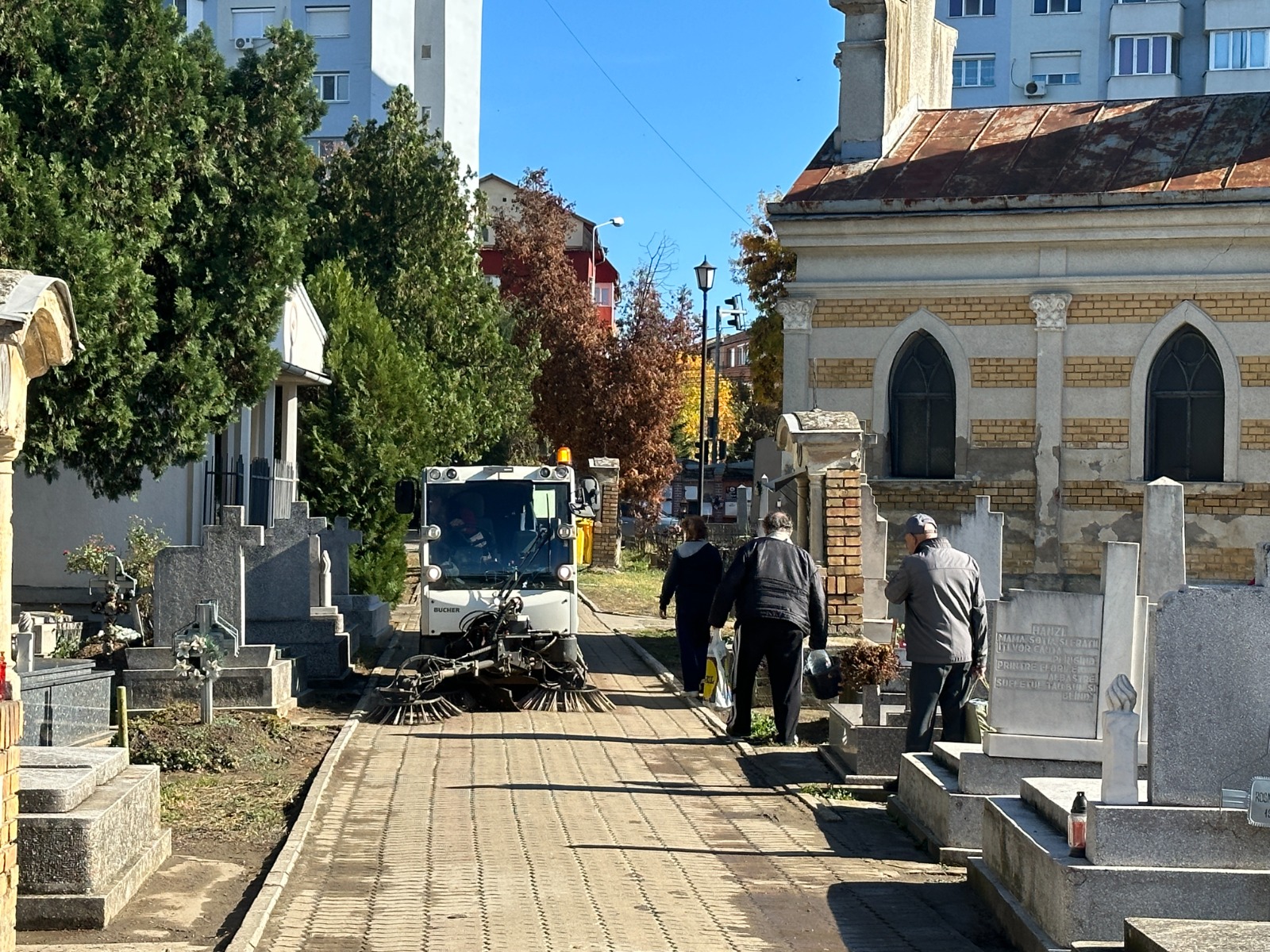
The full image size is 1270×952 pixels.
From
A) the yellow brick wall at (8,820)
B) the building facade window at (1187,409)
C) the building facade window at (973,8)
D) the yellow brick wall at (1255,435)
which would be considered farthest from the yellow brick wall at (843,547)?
the building facade window at (973,8)

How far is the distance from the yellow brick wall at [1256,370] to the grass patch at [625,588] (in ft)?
35.1

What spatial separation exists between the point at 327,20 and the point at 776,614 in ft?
154

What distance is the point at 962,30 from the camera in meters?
58.5

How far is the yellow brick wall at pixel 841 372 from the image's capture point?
19.2 meters

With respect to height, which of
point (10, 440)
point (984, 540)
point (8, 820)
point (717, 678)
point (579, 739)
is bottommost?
point (579, 739)

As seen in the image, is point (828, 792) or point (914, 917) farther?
point (828, 792)

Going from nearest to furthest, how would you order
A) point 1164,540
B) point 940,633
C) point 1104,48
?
point 940,633 → point 1164,540 → point 1104,48

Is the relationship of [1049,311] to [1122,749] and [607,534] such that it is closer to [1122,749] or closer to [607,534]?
[1122,749]

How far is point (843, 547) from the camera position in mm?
15211

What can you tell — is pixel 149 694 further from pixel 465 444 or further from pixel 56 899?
pixel 465 444

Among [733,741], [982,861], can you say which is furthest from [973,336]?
[982,861]

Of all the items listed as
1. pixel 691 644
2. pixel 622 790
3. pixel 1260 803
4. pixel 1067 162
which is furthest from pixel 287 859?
pixel 1067 162

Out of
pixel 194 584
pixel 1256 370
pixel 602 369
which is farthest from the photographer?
pixel 602 369

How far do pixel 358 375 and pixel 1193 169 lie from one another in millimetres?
13037
